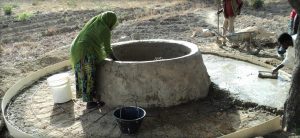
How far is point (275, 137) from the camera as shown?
4.74 meters

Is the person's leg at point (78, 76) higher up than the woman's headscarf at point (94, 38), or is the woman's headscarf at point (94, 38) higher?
the woman's headscarf at point (94, 38)

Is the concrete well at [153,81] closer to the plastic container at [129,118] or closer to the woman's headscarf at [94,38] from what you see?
the woman's headscarf at [94,38]

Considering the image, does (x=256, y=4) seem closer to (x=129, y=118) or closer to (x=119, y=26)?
(x=119, y=26)

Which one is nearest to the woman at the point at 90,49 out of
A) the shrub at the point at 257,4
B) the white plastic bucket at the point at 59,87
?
the white plastic bucket at the point at 59,87

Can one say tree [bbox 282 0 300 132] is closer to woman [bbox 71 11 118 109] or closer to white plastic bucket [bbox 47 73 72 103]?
woman [bbox 71 11 118 109]

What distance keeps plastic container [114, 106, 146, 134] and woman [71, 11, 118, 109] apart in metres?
0.76

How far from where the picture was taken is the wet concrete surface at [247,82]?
5.61m

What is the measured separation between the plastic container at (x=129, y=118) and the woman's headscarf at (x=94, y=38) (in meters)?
0.91

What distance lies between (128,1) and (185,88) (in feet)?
39.3

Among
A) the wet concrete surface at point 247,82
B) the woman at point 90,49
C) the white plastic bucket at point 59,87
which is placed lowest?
the wet concrete surface at point 247,82

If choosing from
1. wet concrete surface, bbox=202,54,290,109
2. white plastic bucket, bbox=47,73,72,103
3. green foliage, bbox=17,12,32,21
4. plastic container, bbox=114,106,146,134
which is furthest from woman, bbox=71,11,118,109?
green foliage, bbox=17,12,32,21

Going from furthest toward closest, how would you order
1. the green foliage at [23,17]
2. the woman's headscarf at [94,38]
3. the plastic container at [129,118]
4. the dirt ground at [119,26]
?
the green foliage at [23,17]
the dirt ground at [119,26]
the woman's headscarf at [94,38]
the plastic container at [129,118]

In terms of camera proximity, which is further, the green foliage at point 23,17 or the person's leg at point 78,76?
the green foliage at point 23,17

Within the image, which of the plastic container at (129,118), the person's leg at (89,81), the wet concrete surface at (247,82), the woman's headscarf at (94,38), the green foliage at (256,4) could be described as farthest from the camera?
the green foliage at (256,4)
